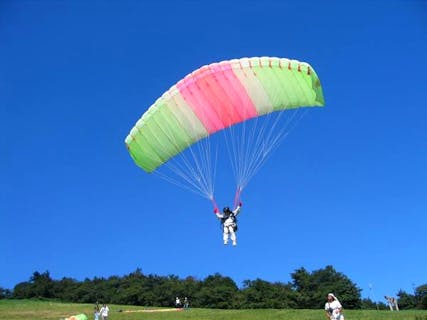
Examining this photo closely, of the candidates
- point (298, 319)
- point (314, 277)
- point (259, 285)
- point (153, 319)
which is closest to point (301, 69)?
point (298, 319)

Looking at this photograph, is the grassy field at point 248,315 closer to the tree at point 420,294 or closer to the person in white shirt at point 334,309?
the person in white shirt at point 334,309

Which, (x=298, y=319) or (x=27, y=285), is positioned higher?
(x=27, y=285)

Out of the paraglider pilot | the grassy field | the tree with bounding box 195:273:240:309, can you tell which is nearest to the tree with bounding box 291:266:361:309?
the tree with bounding box 195:273:240:309

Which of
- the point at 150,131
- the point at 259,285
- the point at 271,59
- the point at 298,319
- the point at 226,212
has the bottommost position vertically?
the point at 298,319

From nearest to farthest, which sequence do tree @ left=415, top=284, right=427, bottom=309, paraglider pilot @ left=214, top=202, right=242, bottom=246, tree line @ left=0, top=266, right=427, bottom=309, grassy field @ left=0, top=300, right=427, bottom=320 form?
paraglider pilot @ left=214, top=202, right=242, bottom=246 → grassy field @ left=0, top=300, right=427, bottom=320 → tree line @ left=0, top=266, right=427, bottom=309 → tree @ left=415, top=284, right=427, bottom=309

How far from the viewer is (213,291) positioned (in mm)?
98250

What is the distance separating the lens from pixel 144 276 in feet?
400

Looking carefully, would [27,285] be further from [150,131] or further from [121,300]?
[150,131]

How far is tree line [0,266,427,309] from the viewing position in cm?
9344

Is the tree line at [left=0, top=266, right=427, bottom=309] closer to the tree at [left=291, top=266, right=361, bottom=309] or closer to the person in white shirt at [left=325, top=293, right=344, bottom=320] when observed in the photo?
the tree at [left=291, top=266, right=361, bottom=309]

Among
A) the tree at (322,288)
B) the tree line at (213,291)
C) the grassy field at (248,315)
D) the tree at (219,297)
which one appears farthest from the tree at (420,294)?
the grassy field at (248,315)

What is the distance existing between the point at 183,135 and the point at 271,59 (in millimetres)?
4243

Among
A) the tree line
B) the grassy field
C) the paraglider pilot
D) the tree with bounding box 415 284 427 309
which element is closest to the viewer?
the paraglider pilot

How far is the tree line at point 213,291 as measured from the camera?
93.4 m
